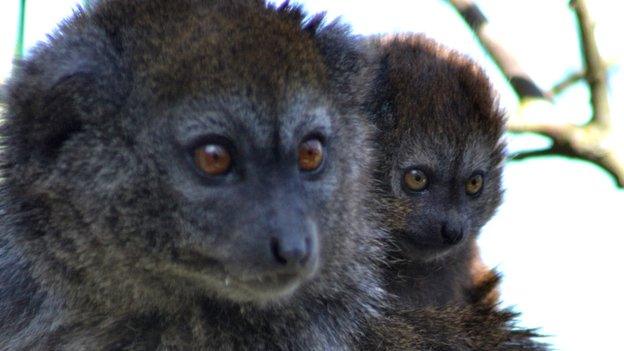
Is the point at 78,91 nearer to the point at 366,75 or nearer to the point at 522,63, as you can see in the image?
the point at 366,75

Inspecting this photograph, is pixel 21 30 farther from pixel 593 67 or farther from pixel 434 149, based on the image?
pixel 593 67

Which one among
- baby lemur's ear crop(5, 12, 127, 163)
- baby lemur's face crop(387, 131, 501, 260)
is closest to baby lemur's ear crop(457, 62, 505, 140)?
baby lemur's face crop(387, 131, 501, 260)

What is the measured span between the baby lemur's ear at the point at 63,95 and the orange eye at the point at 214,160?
51cm

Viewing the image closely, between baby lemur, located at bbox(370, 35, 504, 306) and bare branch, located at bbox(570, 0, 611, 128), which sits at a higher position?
bare branch, located at bbox(570, 0, 611, 128)

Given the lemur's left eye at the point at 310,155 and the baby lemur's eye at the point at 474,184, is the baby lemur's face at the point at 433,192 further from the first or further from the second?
the lemur's left eye at the point at 310,155

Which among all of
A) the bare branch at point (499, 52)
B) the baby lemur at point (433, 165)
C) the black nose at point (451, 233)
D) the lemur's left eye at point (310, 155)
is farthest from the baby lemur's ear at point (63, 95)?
the bare branch at point (499, 52)

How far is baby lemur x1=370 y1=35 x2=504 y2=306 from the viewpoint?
6016 millimetres

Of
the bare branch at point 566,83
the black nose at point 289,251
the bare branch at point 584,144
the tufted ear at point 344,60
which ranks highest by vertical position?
the bare branch at point 566,83

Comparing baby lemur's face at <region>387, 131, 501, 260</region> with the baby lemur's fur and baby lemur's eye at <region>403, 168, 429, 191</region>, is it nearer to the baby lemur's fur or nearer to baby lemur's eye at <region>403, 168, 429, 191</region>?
baby lemur's eye at <region>403, 168, 429, 191</region>

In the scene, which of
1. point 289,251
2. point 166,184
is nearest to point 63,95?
point 166,184

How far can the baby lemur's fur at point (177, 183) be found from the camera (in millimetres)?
4488

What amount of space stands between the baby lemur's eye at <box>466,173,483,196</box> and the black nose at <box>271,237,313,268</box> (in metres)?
2.28

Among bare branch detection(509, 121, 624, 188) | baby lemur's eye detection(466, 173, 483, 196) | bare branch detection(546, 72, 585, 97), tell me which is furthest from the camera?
bare branch detection(546, 72, 585, 97)

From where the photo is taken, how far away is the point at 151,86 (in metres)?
4.67
